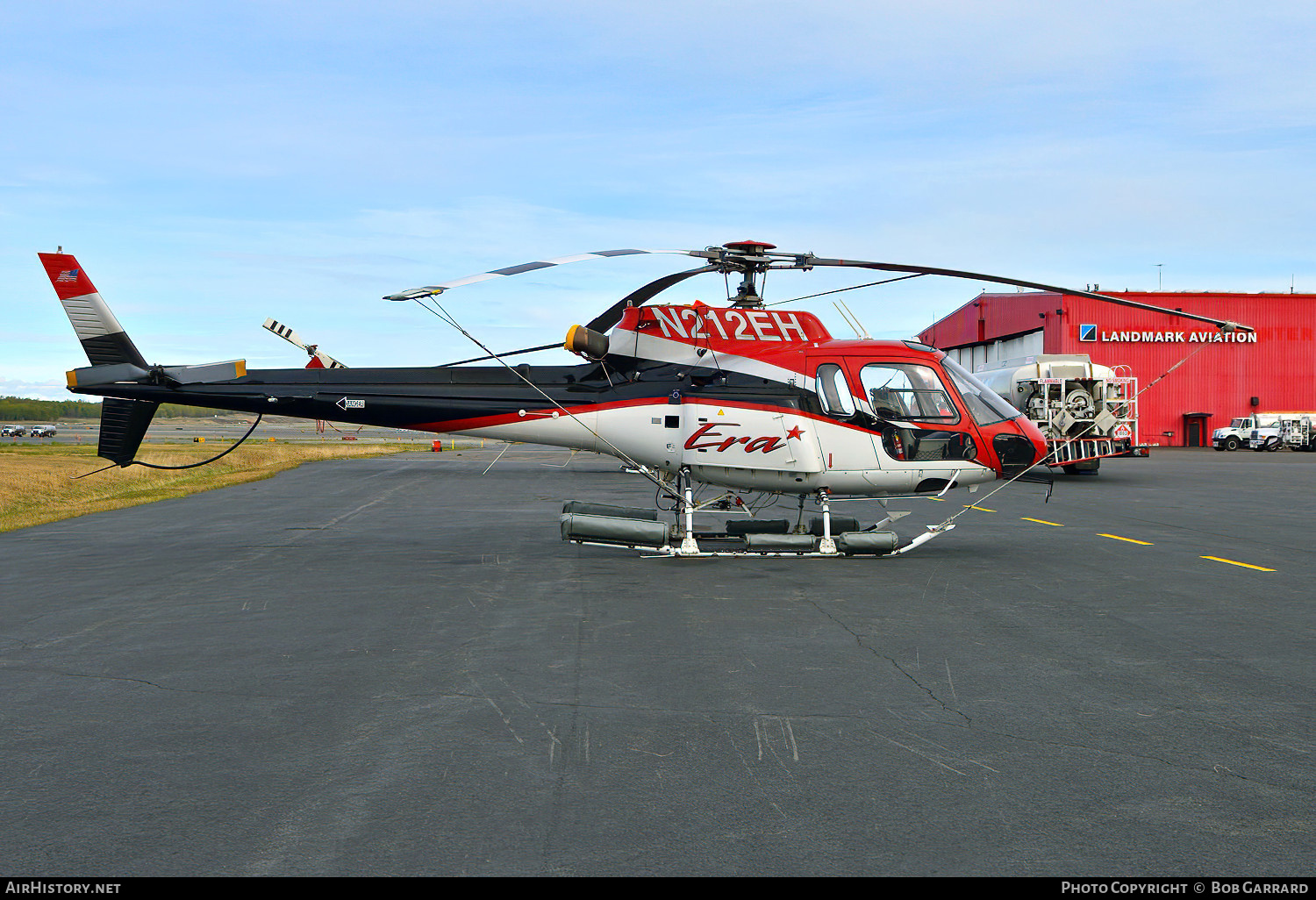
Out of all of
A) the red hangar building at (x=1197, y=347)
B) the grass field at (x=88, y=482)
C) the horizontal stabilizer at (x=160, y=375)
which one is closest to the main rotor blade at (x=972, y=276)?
the horizontal stabilizer at (x=160, y=375)

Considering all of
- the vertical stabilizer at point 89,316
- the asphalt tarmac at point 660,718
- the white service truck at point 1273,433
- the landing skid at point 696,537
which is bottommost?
the asphalt tarmac at point 660,718

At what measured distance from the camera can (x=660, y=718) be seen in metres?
5.96

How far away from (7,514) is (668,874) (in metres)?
24.7

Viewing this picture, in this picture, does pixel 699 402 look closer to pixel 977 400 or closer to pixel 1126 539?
pixel 977 400

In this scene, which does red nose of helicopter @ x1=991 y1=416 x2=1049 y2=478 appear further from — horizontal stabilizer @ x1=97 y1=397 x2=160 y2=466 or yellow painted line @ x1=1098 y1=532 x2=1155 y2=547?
horizontal stabilizer @ x1=97 y1=397 x2=160 y2=466

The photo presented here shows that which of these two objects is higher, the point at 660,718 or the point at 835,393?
the point at 835,393

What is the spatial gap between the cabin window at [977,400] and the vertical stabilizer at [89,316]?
39.7 feet

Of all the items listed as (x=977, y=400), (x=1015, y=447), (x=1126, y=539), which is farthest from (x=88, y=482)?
(x=1126, y=539)

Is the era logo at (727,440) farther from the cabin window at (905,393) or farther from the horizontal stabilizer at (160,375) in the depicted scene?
the horizontal stabilizer at (160,375)

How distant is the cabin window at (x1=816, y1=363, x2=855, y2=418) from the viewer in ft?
44.2

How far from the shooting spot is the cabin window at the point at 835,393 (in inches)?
530

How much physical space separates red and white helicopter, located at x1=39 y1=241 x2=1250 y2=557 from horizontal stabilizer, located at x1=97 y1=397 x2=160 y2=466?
19mm

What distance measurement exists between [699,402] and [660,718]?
26.2 ft
